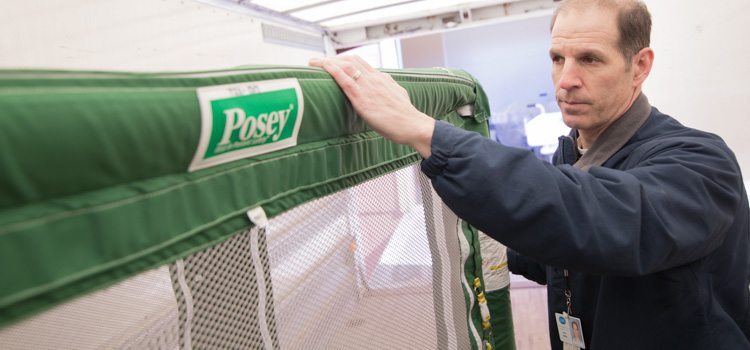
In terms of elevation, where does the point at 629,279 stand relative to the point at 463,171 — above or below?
below

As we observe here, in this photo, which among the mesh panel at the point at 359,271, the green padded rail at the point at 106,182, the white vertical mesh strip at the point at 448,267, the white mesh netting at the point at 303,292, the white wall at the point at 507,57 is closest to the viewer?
the green padded rail at the point at 106,182

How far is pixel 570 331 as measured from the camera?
1.30 m

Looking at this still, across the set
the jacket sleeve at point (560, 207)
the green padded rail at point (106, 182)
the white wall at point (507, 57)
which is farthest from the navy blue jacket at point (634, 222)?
the white wall at point (507, 57)

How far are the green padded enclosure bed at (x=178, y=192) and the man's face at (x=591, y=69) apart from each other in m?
0.51

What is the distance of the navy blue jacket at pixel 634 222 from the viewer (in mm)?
745

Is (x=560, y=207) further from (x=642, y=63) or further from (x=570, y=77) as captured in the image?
(x=642, y=63)

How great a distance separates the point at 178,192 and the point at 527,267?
1457 millimetres

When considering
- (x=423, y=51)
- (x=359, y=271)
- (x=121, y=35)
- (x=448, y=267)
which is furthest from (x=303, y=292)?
(x=423, y=51)

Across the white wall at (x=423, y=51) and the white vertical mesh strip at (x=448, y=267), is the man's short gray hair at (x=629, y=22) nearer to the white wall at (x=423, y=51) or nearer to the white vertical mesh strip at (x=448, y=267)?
the white vertical mesh strip at (x=448, y=267)

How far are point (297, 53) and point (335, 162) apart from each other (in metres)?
2.56

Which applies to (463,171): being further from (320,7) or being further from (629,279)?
(320,7)

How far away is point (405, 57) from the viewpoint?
535 centimetres

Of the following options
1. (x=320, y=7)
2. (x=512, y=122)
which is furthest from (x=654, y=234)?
(x=512, y=122)

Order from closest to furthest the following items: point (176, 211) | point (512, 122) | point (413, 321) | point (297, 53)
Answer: point (176, 211)
point (413, 321)
point (297, 53)
point (512, 122)
